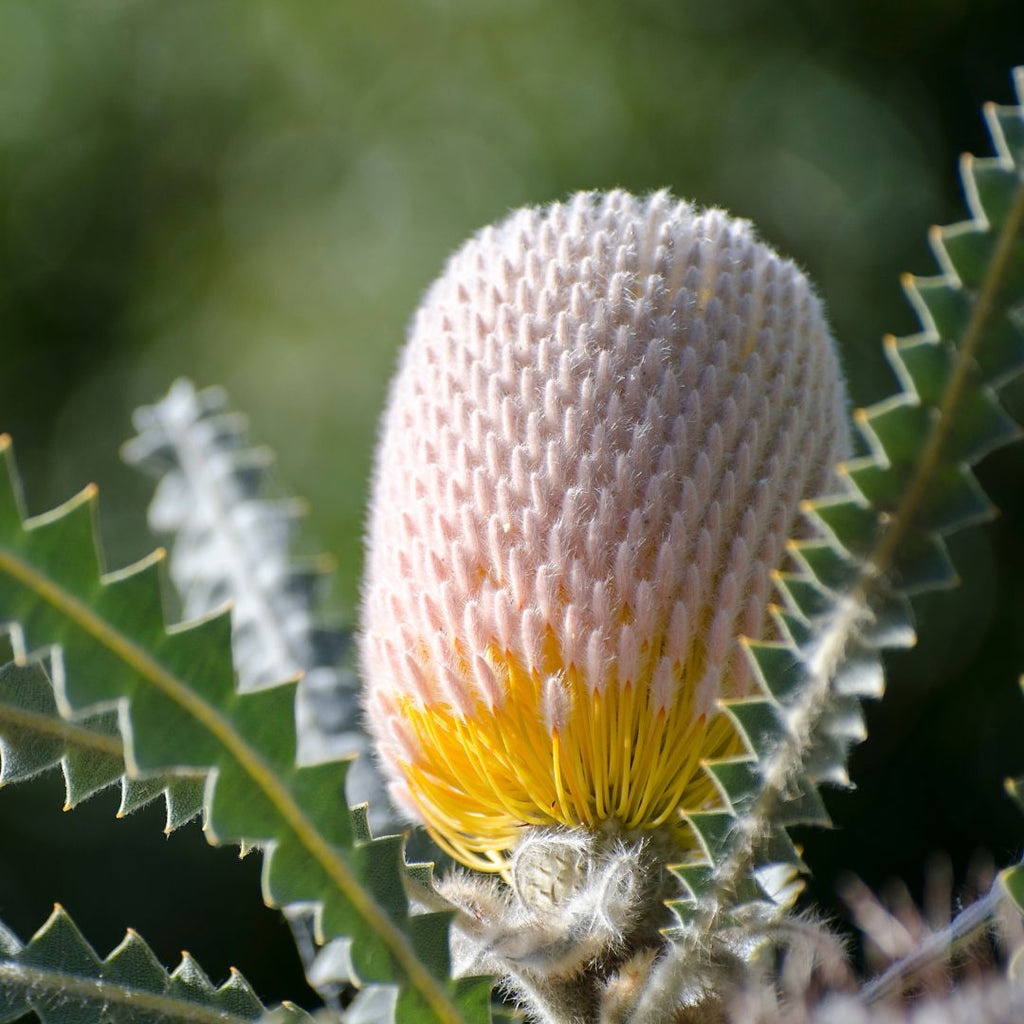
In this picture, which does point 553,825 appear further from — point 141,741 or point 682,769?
point 141,741

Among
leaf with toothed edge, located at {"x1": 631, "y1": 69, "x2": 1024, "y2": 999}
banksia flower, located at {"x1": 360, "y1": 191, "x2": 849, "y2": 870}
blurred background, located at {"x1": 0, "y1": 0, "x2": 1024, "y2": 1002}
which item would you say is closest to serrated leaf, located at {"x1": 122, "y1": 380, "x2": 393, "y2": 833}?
banksia flower, located at {"x1": 360, "y1": 191, "x2": 849, "y2": 870}

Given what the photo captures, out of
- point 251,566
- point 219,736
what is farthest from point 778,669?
point 251,566

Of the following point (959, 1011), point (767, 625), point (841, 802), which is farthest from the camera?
point (841, 802)

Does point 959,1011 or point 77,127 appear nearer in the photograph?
point 959,1011

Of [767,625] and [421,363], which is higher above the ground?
[421,363]

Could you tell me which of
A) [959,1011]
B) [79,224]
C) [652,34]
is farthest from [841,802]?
[79,224]
